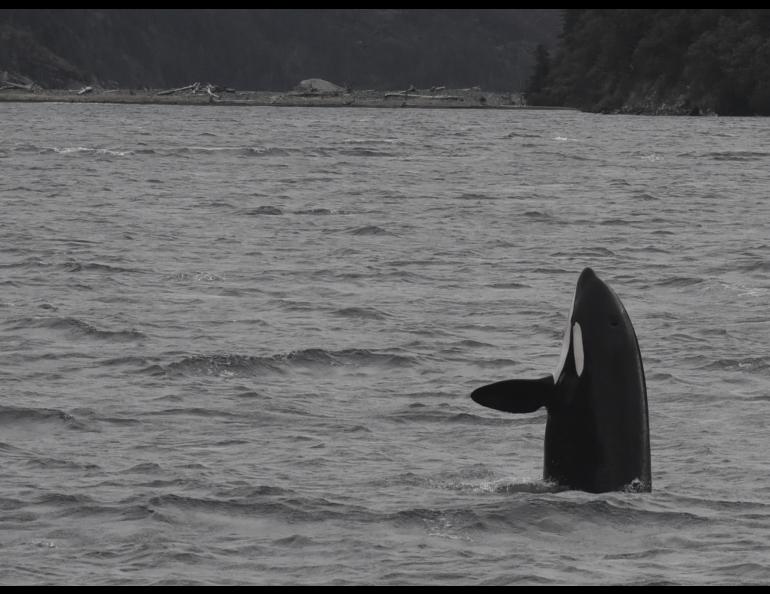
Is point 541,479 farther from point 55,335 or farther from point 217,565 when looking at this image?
point 55,335

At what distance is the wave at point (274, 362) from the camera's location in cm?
1698

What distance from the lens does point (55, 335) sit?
62.9ft

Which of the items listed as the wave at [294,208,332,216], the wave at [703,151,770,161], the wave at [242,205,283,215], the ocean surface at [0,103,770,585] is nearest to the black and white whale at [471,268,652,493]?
the ocean surface at [0,103,770,585]

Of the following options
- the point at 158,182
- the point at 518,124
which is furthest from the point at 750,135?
the point at 158,182

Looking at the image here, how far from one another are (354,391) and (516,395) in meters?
5.46

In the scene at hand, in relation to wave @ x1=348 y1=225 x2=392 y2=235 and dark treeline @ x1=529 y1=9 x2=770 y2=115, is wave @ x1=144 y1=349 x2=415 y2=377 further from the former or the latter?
dark treeline @ x1=529 y1=9 x2=770 y2=115

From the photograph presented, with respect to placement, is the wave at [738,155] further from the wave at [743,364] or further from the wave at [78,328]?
the wave at [78,328]

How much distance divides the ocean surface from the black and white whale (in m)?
0.29

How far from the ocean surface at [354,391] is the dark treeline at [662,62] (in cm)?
10158

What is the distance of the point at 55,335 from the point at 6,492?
7541 mm

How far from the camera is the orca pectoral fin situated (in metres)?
10.8

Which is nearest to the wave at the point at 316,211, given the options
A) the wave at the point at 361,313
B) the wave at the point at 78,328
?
the wave at the point at 361,313

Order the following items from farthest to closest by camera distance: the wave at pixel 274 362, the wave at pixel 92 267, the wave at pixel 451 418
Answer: the wave at pixel 92 267 < the wave at pixel 274 362 < the wave at pixel 451 418

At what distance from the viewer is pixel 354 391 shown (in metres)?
16.2
